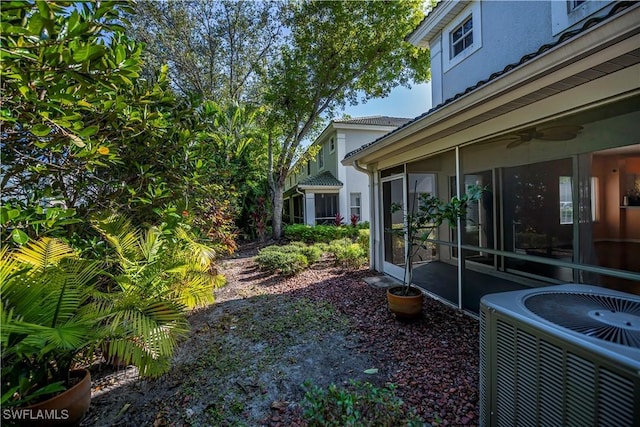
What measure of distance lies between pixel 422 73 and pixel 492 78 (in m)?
10.8

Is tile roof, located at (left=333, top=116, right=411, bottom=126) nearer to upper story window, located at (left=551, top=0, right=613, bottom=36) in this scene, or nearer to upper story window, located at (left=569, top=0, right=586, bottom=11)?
upper story window, located at (left=551, top=0, right=613, bottom=36)

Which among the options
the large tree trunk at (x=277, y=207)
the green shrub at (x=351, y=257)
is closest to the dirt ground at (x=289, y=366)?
the green shrub at (x=351, y=257)

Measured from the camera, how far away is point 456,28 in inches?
261

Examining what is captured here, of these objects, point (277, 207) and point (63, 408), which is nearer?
point (63, 408)

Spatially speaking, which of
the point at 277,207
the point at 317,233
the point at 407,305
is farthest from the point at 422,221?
the point at 277,207

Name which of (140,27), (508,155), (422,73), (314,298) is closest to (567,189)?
(508,155)

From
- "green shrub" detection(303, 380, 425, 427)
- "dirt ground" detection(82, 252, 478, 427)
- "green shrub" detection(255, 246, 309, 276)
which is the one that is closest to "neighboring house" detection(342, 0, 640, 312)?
"dirt ground" detection(82, 252, 478, 427)

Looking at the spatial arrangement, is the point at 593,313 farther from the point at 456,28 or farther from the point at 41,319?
the point at 456,28

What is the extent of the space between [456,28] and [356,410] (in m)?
7.99

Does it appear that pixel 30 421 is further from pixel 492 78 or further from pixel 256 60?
pixel 256 60

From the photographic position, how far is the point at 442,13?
6.54m

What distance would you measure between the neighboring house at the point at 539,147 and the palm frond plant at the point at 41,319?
430 centimetres

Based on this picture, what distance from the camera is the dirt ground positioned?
255cm

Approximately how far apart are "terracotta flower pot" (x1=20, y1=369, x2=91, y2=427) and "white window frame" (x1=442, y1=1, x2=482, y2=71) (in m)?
8.28
